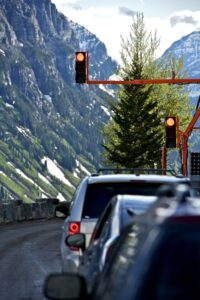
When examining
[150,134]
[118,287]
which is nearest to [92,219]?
[118,287]

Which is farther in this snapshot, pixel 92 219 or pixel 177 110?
pixel 177 110

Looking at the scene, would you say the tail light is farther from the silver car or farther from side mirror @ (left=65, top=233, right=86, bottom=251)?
side mirror @ (left=65, top=233, right=86, bottom=251)

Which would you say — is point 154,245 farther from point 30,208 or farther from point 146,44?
point 146,44

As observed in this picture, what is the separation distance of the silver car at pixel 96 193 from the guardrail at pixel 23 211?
3185cm

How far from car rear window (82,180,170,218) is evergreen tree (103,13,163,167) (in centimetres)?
6438

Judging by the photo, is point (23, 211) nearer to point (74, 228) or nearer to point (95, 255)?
point (74, 228)

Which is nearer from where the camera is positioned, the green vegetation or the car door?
the car door

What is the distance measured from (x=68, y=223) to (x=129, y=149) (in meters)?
65.4

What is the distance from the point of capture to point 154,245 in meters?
3.36

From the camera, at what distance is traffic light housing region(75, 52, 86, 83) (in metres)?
27.9

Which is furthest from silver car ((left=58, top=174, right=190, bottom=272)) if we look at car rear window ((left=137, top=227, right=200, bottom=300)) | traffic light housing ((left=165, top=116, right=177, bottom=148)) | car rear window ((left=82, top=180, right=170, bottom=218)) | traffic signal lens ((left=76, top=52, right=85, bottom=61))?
traffic light housing ((left=165, top=116, right=177, bottom=148))

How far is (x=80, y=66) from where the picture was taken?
92.4 feet

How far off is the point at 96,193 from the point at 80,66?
17.7 metres

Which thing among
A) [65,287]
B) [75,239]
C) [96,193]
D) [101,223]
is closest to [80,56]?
[96,193]
